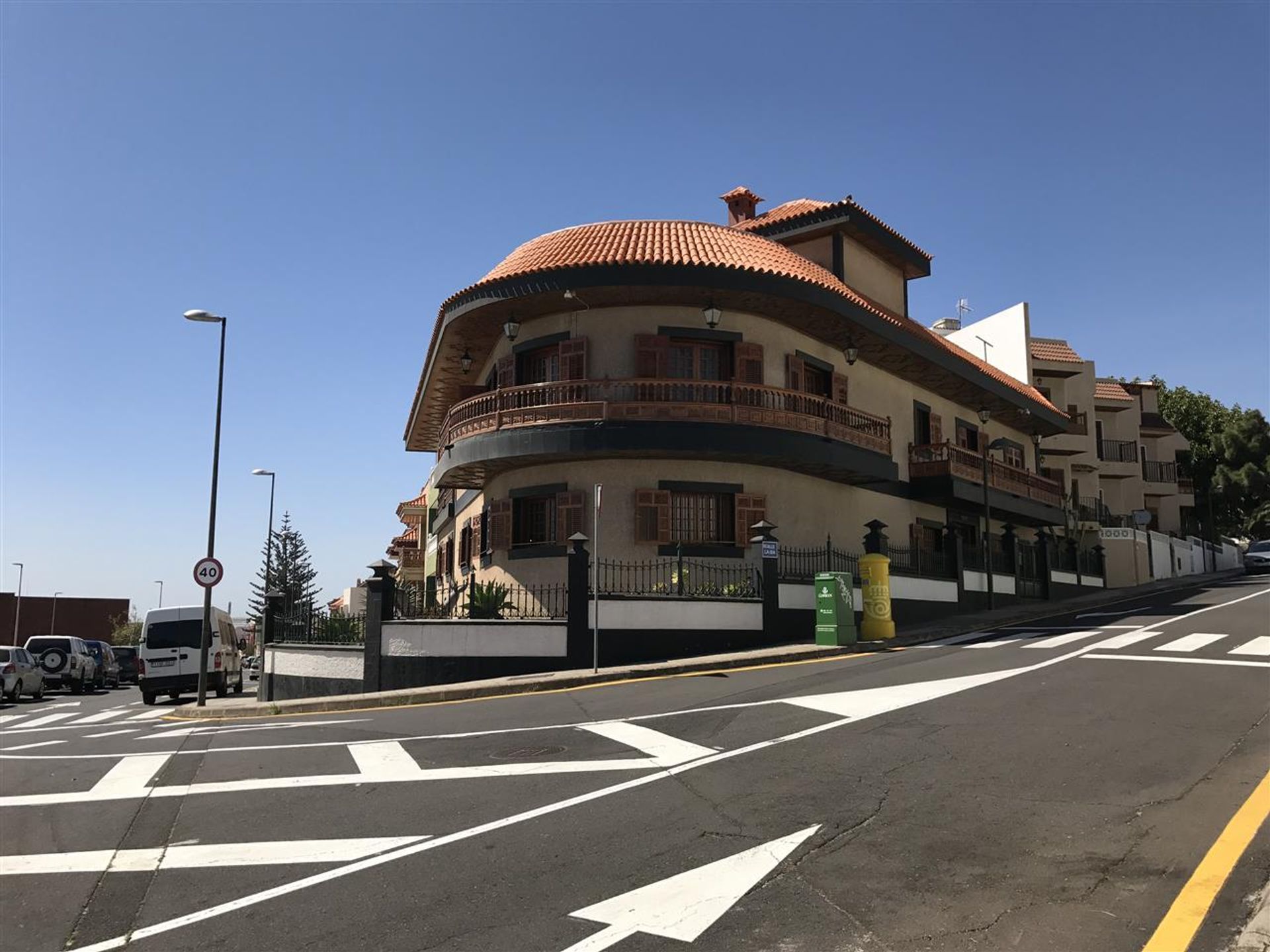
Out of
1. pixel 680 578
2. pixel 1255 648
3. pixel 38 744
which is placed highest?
pixel 680 578

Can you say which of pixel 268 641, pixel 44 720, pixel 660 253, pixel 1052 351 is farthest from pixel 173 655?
pixel 1052 351

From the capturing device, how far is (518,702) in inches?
533

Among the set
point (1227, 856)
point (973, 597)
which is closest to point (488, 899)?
point (1227, 856)

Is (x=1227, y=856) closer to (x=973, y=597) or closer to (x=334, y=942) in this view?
(x=334, y=942)

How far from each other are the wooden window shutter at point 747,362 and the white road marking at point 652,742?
13239mm

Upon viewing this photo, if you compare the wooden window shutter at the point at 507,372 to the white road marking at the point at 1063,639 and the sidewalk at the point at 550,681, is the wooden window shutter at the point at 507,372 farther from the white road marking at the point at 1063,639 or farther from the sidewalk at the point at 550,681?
the white road marking at the point at 1063,639

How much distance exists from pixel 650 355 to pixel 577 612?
6983 mm

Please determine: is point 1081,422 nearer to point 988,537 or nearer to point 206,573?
point 988,537

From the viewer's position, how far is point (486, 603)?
19172 millimetres

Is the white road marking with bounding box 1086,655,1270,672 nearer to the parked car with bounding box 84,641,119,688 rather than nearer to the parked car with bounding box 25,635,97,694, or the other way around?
the parked car with bounding box 25,635,97,694

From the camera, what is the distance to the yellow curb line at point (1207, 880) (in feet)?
14.3

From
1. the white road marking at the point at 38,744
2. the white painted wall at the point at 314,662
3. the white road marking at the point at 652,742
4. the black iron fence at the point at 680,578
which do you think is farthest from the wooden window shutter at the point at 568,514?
the white road marking at the point at 652,742

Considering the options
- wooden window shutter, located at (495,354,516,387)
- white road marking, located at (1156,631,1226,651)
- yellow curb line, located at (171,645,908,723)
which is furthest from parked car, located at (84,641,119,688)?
white road marking, located at (1156,631,1226,651)

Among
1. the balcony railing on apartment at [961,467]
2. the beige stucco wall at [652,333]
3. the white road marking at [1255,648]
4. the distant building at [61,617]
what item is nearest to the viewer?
the white road marking at [1255,648]
